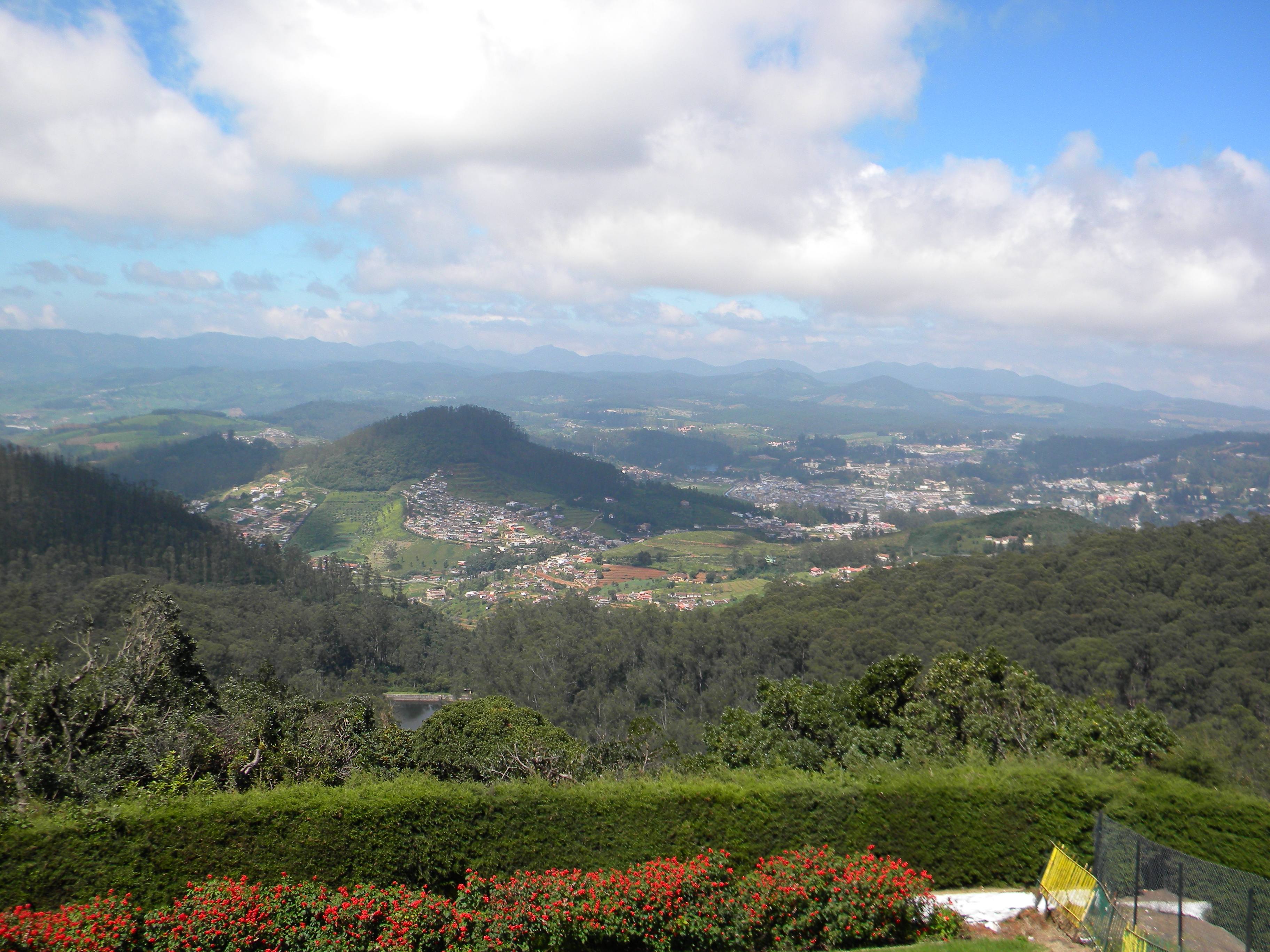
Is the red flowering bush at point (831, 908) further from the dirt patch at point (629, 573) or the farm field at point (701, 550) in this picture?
the farm field at point (701, 550)

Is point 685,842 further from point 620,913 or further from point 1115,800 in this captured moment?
point 1115,800

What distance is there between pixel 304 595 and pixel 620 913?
69811 mm

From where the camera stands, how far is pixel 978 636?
128ft

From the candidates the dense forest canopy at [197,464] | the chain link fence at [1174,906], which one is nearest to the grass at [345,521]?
the dense forest canopy at [197,464]

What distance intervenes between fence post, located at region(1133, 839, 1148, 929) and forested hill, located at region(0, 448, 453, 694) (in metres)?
45.0

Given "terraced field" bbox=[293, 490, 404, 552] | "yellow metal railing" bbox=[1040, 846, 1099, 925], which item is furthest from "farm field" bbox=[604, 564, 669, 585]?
"yellow metal railing" bbox=[1040, 846, 1099, 925]

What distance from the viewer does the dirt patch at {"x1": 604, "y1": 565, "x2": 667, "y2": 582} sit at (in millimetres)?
87625

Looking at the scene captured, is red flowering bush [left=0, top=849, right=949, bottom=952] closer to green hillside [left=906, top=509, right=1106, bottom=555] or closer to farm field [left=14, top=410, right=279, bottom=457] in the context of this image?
green hillside [left=906, top=509, right=1106, bottom=555]

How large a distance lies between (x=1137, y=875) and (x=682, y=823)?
6144 millimetres

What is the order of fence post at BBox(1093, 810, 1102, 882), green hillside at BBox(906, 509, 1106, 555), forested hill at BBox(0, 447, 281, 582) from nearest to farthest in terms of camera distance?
1. fence post at BBox(1093, 810, 1102, 882)
2. forested hill at BBox(0, 447, 281, 582)
3. green hillside at BBox(906, 509, 1106, 555)

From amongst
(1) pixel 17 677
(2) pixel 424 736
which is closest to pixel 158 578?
(2) pixel 424 736

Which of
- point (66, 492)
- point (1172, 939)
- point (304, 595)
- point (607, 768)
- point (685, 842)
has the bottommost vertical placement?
point (304, 595)

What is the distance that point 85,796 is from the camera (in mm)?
10789

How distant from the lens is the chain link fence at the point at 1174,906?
805cm
